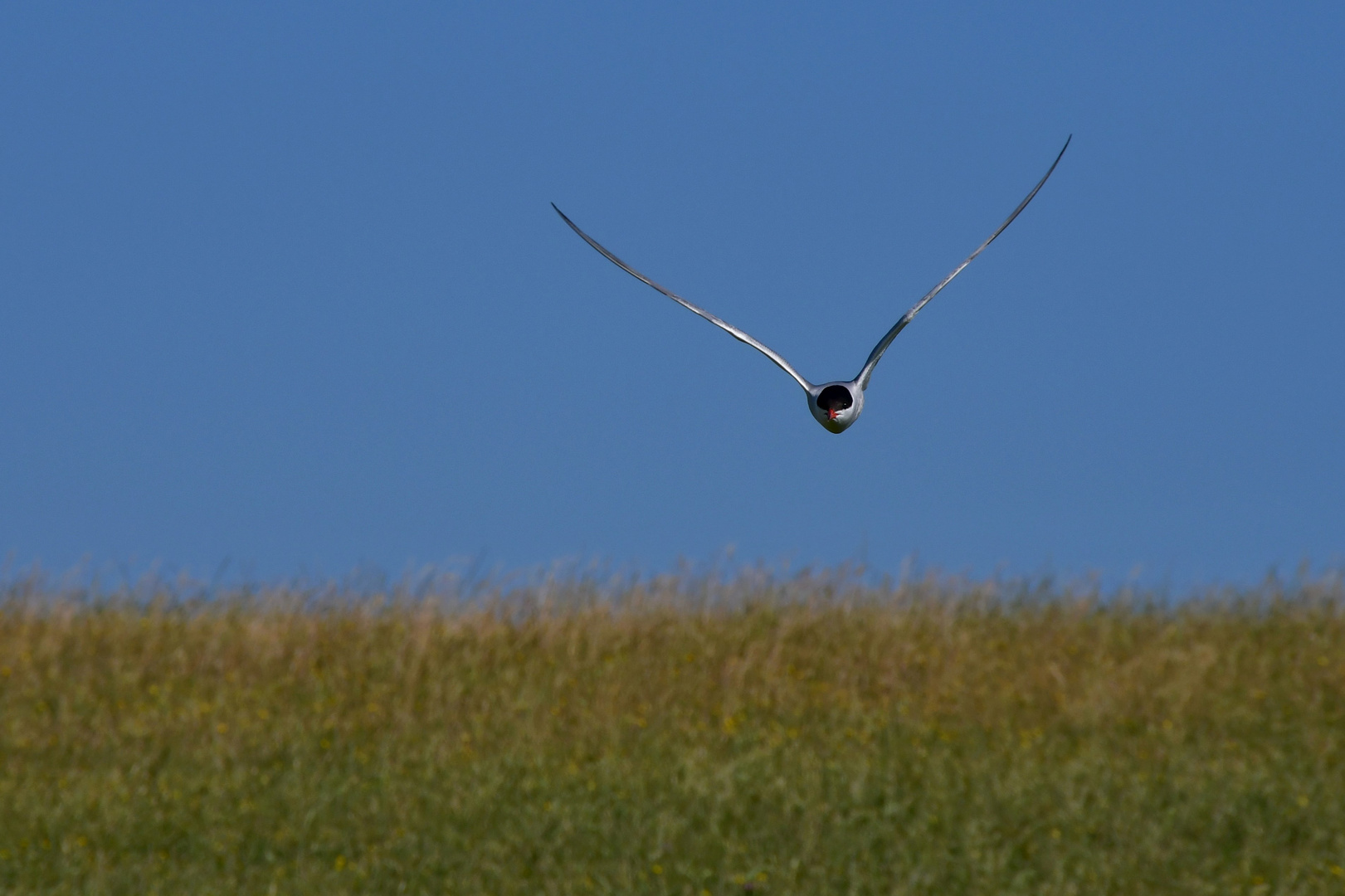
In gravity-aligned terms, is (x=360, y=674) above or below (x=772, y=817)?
above

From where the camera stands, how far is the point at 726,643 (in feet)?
42.9

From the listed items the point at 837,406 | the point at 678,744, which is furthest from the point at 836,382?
the point at 678,744

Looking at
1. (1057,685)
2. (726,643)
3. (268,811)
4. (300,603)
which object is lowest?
(268,811)

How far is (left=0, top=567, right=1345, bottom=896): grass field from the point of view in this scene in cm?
890

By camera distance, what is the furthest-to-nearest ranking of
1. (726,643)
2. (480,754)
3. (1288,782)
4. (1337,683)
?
1. (726,643)
2. (1337,683)
3. (480,754)
4. (1288,782)

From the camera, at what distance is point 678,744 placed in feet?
35.7

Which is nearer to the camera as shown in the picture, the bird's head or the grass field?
the bird's head

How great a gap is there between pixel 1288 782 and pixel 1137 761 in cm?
102

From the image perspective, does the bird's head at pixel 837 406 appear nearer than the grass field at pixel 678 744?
Yes

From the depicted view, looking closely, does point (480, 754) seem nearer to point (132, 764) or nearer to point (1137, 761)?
point (132, 764)

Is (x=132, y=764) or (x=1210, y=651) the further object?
(x=1210, y=651)

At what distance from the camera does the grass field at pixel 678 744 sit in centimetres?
890

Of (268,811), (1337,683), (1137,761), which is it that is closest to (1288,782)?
(1137,761)

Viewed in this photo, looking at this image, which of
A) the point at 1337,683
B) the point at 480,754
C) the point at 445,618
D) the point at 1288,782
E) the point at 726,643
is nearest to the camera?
the point at 1288,782
